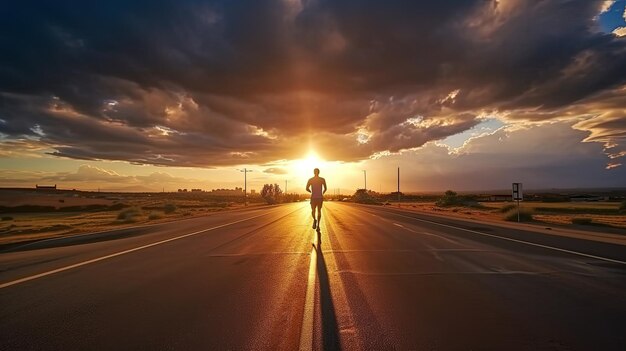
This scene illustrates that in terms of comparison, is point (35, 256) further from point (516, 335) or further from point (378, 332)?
point (516, 335)

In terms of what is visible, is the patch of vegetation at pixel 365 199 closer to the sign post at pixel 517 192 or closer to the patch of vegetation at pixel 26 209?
the patch of vegetation at pixel 26 209

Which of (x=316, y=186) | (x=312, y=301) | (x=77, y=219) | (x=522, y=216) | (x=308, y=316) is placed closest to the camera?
(x=308, y=316)

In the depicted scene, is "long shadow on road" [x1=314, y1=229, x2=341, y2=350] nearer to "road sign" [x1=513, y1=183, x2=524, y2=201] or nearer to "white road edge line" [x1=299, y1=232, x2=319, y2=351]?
"white road edge line" [x1=299, y1=232, x2=319, y2=351]

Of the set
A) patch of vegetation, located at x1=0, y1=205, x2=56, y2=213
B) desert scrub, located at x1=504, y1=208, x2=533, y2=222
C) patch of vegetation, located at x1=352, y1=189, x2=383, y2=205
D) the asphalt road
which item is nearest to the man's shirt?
the asphalt road

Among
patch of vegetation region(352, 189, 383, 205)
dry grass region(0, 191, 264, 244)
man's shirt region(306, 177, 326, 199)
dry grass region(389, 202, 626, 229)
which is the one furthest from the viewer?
patch of vegetation region(352, 189, 383, 205)

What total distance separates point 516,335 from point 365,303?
1.93 meters

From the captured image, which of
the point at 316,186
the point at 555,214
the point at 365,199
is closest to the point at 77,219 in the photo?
the point at 316,186

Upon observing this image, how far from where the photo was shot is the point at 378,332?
466 cm

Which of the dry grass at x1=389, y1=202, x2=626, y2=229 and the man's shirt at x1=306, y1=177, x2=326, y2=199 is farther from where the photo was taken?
the dry grass at x1=389, y1=202, x2=626, y2=229

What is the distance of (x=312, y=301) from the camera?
19.6 feet

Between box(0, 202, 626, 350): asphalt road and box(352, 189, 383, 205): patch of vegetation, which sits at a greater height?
box(352, 189, 383, 205): patch of vegetation

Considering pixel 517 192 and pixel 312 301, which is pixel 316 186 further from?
pixel 517 192

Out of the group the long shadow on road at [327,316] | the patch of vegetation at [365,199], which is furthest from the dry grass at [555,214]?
the patch of vegetation at [365,199]

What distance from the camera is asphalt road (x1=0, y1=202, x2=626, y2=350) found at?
14.6 ft
